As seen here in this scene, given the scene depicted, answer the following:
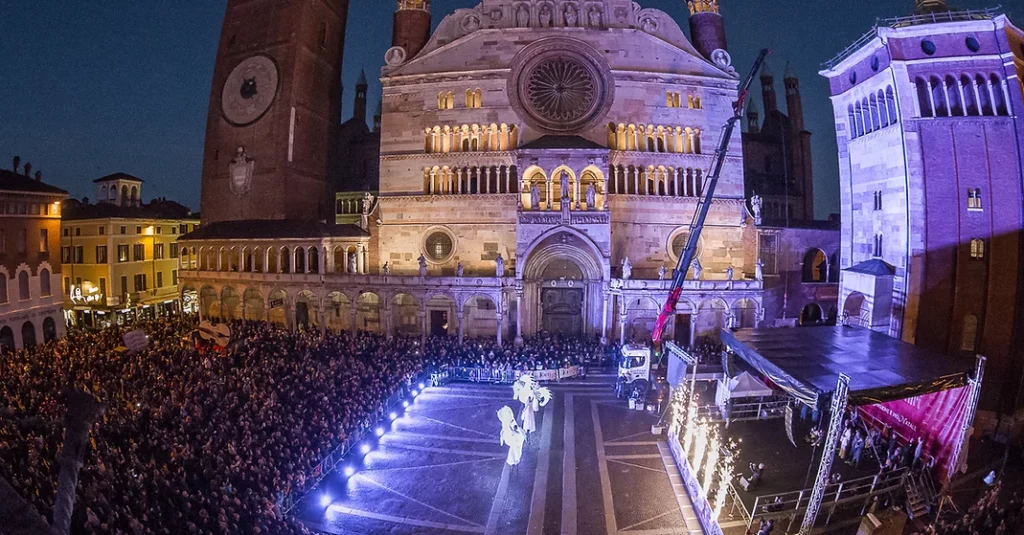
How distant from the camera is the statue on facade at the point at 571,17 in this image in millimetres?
36500

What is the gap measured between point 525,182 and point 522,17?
484 inches

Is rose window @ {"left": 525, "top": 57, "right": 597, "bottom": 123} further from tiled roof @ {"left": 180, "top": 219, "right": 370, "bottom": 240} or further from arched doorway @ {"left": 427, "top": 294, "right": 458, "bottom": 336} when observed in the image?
tiled roof @ {"left": 180, "top": 219, "right": 370, "bottom": 240}

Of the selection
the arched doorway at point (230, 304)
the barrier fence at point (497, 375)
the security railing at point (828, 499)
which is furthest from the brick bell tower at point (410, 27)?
the security railing at point (828, 499)

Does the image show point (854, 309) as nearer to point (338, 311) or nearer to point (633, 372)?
point (633, 372)

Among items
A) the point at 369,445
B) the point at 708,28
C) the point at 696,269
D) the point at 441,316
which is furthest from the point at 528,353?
the point at 708,28

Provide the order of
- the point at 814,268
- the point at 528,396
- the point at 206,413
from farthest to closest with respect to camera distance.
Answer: the point at 814,268, the point at 528,396, the point at 206,413

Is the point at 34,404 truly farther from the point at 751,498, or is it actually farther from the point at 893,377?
the point at 893,377

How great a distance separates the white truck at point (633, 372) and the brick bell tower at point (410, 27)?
1106 inches

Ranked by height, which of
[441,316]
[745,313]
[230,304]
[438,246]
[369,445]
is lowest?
[369,445]

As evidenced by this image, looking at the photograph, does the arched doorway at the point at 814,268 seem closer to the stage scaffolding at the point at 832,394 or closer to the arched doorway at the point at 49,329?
the stage scaffolding at the point at 832,394

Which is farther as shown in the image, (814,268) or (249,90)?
(249,90)

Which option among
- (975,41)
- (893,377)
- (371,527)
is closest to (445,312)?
(371,527)

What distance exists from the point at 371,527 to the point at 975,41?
103 ft

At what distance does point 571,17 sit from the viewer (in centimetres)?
3650
